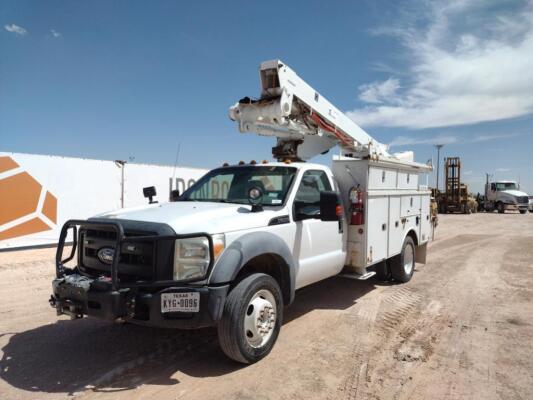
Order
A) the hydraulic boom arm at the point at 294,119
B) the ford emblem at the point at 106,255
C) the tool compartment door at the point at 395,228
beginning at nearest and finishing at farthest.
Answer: the ford emblem at the point at 106,255 → the hydraulic boom arm at the point at 294,119 → the tool compartment door at the point at 395,228

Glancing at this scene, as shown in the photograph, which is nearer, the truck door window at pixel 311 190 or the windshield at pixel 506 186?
the truck door window at pixel 311 190

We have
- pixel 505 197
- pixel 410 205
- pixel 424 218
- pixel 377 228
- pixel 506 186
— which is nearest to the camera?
pixel 377 228

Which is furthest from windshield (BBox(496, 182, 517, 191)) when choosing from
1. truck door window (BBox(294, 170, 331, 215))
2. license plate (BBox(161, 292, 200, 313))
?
license plate (BBox(161, 292, 200, 313))

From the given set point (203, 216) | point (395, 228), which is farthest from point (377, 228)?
point (203, 216)

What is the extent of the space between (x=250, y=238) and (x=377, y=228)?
2.86m

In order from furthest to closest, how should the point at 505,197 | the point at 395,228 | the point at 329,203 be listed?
the point at 505,197 < the point at 395,228 < the point at 329,203

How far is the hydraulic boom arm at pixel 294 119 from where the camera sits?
17.4ft

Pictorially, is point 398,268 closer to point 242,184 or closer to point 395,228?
point 395,228

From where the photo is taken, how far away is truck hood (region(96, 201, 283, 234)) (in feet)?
11.5

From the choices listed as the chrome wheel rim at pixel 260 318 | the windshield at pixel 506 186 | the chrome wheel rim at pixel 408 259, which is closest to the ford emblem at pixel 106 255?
the chrome wheel rim at pixel 260 318

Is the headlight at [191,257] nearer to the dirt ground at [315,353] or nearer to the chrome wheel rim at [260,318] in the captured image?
the chrome wheel rim at [260,318]

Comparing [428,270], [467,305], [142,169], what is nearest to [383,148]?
[428,270]

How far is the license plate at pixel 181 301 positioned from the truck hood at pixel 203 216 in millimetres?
527

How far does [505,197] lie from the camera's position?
1334 inches
